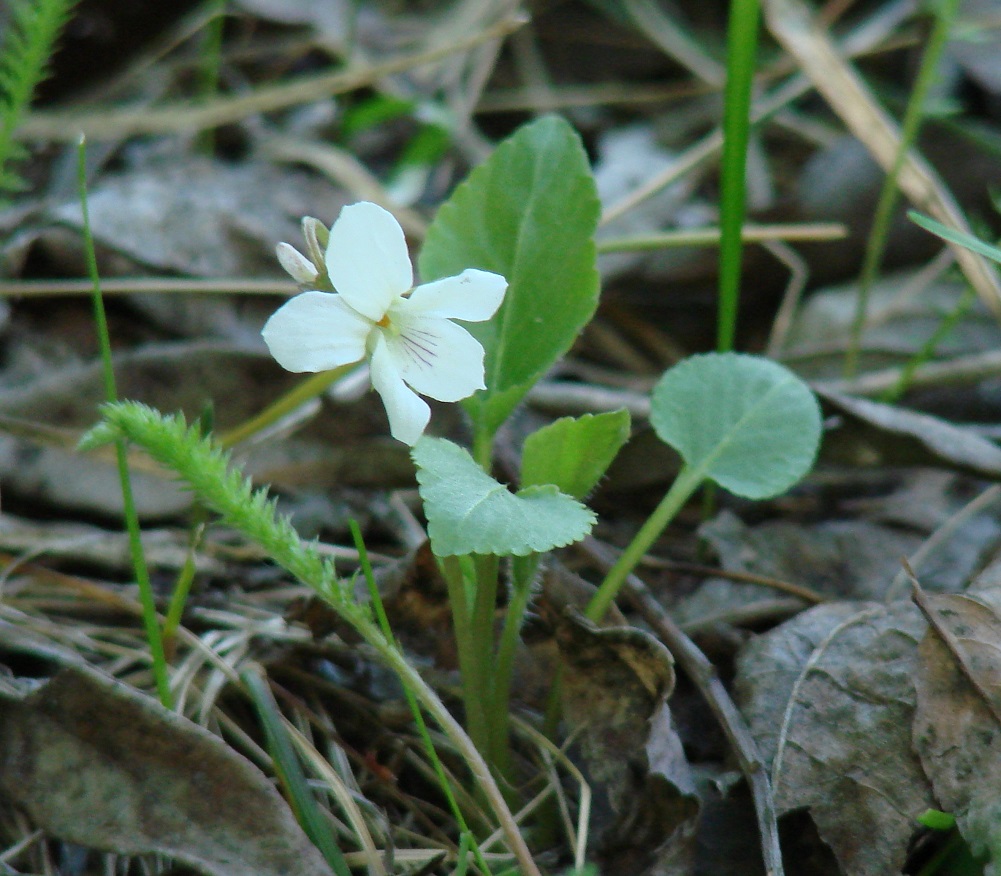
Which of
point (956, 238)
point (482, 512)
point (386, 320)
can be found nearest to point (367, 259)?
point (386, 320)

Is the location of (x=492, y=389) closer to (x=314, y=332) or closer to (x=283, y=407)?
(x=314, y=332)

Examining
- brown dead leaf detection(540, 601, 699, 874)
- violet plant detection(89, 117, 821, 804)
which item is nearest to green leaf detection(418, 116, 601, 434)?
violet plant detection(89, 117, 821, 804)

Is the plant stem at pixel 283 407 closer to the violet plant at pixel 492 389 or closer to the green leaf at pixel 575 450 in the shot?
the violet plant at pixel 492 389

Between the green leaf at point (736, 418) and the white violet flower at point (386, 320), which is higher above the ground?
the white violet flower at point (386, 320)

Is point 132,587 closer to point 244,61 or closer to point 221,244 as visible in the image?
point 221,244

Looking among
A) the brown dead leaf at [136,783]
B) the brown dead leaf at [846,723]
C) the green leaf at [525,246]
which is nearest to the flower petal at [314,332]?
the green leaf at [525,246]

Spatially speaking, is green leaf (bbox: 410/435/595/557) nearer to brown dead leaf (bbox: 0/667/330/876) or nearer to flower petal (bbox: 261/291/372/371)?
flower petal (bbox: 261/291/372/371)

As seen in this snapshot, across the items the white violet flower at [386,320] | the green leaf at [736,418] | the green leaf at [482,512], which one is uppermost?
the white violet flower at [386,320]
